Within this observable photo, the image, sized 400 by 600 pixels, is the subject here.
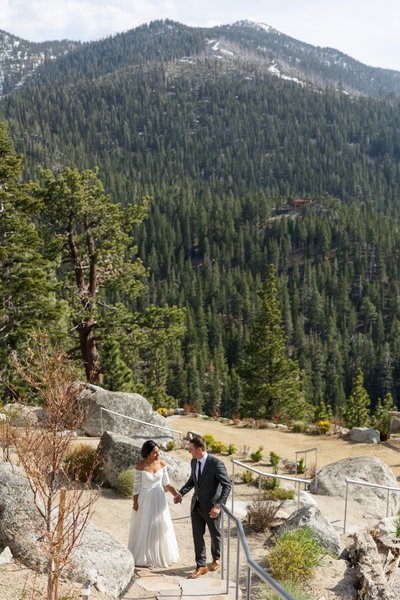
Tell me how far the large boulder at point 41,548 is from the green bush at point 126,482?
393 cm

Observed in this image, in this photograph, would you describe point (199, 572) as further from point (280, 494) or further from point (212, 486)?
point (280, 494)

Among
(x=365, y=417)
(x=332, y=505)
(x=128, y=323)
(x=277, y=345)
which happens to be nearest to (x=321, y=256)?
(x=365, y=417)

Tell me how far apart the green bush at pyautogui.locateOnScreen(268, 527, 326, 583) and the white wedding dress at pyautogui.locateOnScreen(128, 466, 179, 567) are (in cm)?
154

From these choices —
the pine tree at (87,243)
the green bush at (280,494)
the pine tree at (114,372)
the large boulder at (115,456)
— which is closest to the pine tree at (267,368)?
the pine tree at (114,372)

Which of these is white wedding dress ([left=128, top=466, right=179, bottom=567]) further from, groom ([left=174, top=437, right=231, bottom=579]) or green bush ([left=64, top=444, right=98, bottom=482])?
green bush ([left=64, top=444, right=98, bottom=482])

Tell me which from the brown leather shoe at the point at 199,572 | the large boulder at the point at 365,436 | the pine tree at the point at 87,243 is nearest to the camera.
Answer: the brown leather shoe at the point at 199,572

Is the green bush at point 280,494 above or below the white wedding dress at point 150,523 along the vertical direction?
below

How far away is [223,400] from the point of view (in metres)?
96.8

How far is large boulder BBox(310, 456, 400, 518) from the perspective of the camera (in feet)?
44.0

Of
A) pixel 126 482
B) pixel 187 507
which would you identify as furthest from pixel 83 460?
pixel 187 507

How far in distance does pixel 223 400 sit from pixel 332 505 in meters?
84.4

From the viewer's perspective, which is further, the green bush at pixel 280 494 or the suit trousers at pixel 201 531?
the green bush at pixel 280 494

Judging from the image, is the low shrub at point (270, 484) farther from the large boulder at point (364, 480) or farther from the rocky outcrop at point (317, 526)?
Result: the rocky outcrop at point (317, 526)

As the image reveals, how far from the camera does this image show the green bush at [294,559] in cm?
768
